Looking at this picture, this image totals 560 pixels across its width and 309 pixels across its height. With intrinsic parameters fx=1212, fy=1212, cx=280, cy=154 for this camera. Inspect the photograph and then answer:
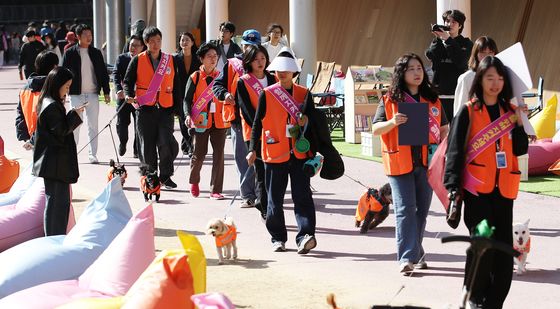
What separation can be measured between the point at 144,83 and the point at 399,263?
5.53 metres

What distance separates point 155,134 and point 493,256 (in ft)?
23.0

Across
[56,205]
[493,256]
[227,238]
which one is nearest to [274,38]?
[227,238]

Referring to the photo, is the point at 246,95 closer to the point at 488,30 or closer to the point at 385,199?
the point at 385,199

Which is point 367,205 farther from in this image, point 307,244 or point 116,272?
point 116,272

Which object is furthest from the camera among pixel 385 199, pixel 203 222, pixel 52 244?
pixel 203 222

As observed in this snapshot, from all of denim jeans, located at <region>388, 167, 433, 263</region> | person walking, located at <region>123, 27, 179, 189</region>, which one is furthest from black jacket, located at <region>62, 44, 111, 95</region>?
denim jeans, located at <region>388, 167, 433, 263</region>

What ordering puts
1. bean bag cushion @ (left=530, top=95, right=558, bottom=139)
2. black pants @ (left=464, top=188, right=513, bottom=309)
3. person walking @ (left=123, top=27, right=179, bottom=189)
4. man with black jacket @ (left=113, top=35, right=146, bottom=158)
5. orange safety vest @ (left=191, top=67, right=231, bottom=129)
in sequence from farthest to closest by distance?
bean bag cushion @ (left=530, top=95, right=558, bottom=139)
man with black jacket @ (left=113, top=35, right=146, bottom=158)
person walking @ (left=123, top=27, right=179, bottom=189)
orange safety vest @ (left=191, top=67, right=231, bottom=129)
black pants @ (left=464, top=188, right=513, bottom=309)

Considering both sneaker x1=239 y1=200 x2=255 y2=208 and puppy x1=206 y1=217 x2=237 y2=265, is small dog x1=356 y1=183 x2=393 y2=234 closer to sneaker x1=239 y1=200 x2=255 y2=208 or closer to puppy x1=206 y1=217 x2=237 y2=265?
puppy x1=206 y1=217 x2=237 y2=265

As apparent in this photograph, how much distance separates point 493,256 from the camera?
24.0 ft

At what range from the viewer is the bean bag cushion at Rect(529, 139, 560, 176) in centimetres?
1386

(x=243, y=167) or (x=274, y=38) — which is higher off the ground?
(x=274, y=38)

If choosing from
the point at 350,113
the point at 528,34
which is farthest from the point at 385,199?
Result: the point at 528,34

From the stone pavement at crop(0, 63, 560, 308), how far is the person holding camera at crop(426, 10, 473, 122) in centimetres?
120

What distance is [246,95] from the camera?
1106cm
